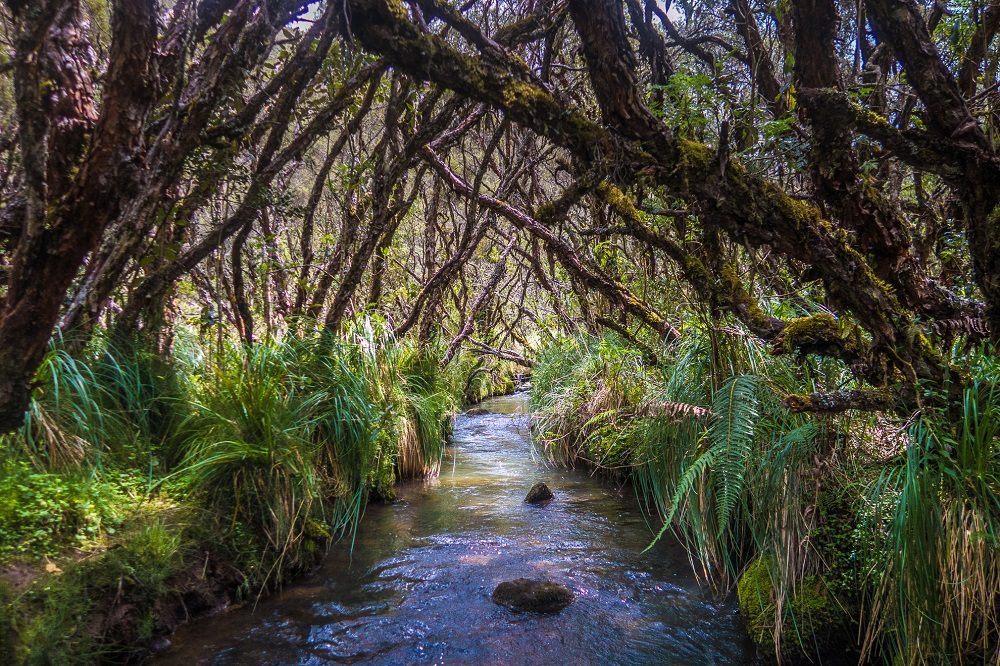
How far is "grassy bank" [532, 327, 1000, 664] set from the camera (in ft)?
6.24

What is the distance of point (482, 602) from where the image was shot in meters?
3.40

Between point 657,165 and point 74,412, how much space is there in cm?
343

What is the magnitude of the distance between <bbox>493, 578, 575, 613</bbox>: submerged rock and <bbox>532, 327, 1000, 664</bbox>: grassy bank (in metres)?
0.86

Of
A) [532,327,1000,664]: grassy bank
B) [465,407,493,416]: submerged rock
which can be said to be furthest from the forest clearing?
[465,407,493,416]: submerged rock

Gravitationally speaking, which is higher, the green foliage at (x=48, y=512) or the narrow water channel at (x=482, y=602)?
the green foliage at (x=48, y=512)

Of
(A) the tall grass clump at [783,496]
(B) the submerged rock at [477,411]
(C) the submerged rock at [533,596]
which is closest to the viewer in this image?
(A) the tall grass clump at [783,496]

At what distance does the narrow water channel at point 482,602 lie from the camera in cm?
287

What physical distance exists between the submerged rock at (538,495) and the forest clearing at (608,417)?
2 centimetres

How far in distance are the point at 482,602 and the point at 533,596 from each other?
33 cm

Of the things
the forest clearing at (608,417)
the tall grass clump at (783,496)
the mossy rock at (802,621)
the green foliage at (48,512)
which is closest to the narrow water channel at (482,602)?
the forest clearing at (608,417)

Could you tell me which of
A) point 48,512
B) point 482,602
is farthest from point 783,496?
point 48,512

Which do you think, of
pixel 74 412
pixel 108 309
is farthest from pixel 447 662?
pixel 108 309

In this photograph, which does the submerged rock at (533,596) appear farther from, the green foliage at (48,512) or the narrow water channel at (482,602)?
the green foliage at (48,512)

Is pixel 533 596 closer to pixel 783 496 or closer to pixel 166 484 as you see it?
pixel 783 496
